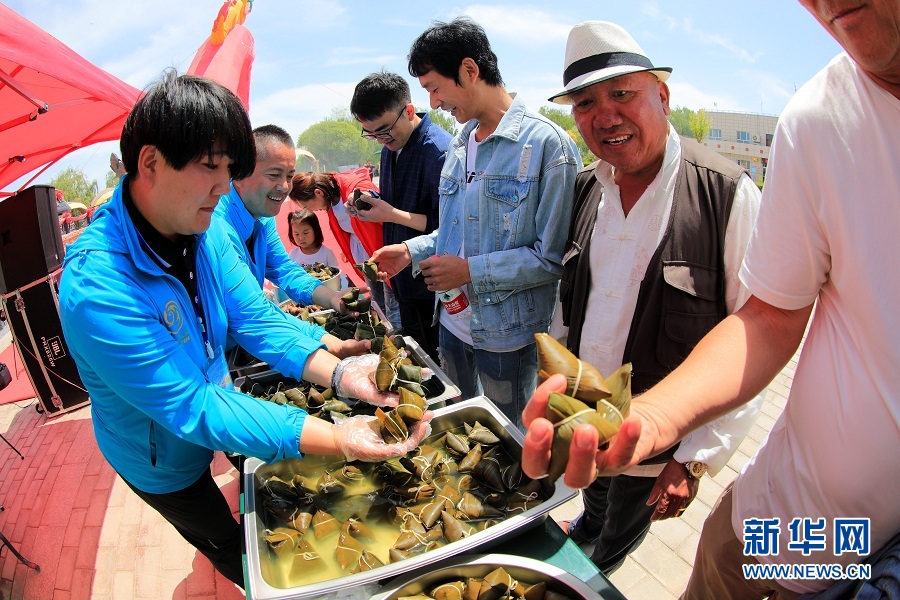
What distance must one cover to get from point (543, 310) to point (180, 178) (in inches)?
73.6

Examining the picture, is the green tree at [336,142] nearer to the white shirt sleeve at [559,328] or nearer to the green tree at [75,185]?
the green tree at [75,185]

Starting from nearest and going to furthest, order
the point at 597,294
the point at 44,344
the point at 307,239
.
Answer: the point at 597,294 → the point at 44,344 → the point at 307,239

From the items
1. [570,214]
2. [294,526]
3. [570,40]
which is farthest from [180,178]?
[570,214]

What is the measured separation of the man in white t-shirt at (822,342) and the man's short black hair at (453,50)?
1853mm

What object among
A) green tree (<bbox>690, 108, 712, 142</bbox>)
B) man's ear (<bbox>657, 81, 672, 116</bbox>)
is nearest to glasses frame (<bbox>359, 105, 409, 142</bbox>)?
man's ear (<bbox>657, 81, 672, 116</bbox>)

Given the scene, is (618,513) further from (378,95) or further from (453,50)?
(378,95)

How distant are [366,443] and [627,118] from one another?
1.51 meters

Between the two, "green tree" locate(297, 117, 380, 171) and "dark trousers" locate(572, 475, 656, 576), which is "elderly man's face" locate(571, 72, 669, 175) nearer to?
"dark trousers" locate(572, 475, 656, 576)

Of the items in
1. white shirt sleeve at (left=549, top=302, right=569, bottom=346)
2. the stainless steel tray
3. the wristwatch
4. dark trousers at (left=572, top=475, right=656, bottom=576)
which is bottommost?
dark trousers at (left=572, top=475, right=656, bottom=576)

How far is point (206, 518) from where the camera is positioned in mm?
2141

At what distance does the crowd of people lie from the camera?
1083mm

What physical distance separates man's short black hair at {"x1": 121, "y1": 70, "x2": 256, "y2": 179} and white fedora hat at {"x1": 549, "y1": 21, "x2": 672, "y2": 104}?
47.6 inches

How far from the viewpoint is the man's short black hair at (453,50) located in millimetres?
2627

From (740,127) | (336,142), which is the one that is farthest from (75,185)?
(740,127)
